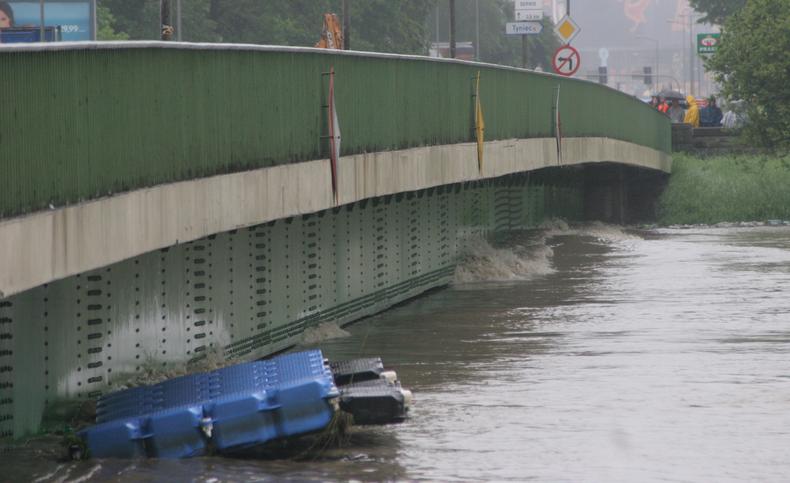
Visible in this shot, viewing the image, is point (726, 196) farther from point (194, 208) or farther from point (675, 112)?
point (194, 208)

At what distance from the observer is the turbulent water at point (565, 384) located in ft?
43.3

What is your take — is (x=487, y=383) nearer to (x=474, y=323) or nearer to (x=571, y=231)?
(x=474, y=323)

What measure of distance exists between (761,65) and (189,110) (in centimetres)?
3802

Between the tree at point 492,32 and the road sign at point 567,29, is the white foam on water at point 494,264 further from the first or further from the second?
the tree at point 492,32

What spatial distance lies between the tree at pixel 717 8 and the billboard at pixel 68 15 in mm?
62670

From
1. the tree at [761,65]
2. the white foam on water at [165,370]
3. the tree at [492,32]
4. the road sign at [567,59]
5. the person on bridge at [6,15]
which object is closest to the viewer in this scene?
the white foam on water at [165,370]

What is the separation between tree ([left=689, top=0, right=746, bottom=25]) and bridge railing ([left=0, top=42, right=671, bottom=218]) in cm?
7458

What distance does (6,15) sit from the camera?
41625 millimetres

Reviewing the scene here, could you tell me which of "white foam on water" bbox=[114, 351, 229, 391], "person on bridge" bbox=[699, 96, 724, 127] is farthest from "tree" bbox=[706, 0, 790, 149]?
"white foam on water" bbox=[114, 351, 229, 391]

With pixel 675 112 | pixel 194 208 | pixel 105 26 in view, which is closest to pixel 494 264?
pixel 194 208

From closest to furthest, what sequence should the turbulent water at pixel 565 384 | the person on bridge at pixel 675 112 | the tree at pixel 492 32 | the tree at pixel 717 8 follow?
1. the turbulent water at pixel 565 384
2. the person on bridge at pixel 675 112
3. the tree at pixel 717 8
4. the tree at pixel 492 32

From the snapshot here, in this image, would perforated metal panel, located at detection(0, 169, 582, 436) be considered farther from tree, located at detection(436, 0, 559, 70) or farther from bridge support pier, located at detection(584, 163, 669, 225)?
tree, located at detection(436, 0, 559, 70)

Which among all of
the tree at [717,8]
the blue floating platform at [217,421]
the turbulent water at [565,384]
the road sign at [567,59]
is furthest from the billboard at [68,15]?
the tree at [717,8]

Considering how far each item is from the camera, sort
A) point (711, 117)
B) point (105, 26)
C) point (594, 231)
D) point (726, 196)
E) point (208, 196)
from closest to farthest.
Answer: point (208, 196)
point (594, 231)
point (726, 196)
point (105, 26)
point (711, 117)
